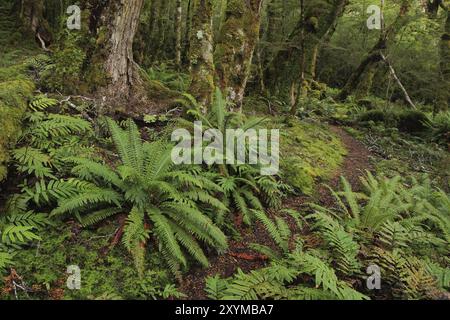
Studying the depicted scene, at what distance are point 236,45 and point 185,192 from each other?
383 centimetres

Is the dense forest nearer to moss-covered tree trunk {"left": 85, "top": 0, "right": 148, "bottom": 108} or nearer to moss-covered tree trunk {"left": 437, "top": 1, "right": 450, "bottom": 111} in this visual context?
moss-covered tree trunk {"left": 85, "top": 0, "right": 148, "bottom": 108}

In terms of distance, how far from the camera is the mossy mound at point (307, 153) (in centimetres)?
618

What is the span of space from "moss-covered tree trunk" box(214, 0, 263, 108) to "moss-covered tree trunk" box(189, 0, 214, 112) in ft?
2.46

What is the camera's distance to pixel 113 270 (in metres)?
3.61

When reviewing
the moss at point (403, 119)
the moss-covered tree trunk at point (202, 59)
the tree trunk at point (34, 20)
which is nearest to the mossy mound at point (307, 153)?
the moss-covered tree trunk at point (202, 59)

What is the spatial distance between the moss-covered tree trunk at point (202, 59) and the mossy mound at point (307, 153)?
1679 mm

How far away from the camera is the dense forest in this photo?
11.9ft

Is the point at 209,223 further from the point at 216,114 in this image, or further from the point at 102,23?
the point at 102,23

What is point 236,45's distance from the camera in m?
6.96

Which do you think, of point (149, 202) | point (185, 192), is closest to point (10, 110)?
point (149, 202)

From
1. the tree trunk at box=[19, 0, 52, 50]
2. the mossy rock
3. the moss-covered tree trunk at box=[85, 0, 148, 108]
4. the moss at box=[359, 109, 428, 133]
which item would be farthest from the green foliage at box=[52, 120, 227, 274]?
the mossy rock

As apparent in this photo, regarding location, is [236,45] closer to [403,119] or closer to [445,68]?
[403,119]

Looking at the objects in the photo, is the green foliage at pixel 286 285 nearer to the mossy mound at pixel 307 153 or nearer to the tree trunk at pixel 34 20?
the mossy mound at pixel 307 153
